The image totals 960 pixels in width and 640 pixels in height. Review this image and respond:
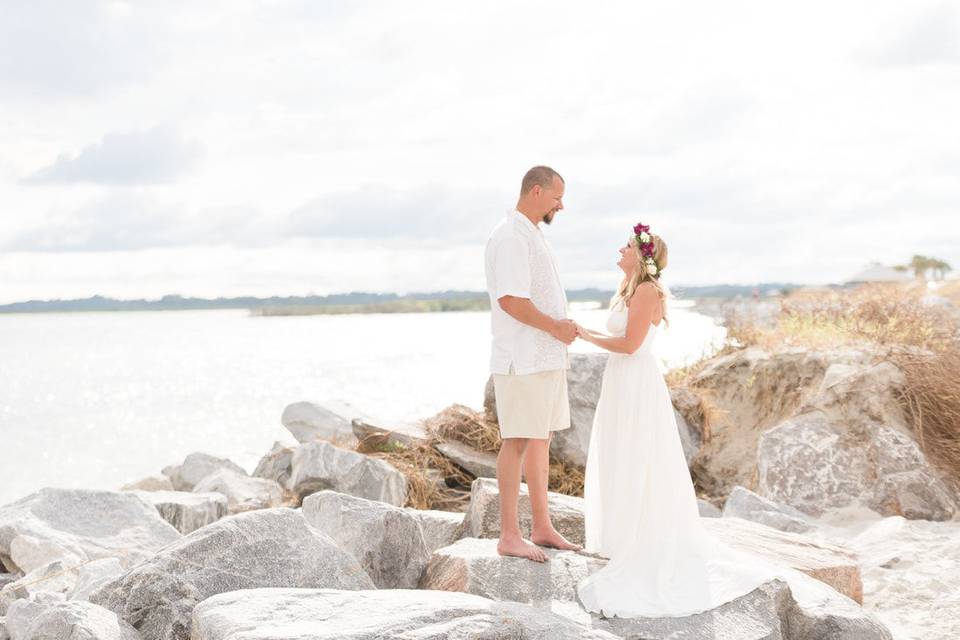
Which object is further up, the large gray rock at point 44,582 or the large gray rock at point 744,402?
the large gray rock at point 744,402

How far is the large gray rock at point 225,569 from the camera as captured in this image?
5488 mm

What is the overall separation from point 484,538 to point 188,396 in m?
43.9

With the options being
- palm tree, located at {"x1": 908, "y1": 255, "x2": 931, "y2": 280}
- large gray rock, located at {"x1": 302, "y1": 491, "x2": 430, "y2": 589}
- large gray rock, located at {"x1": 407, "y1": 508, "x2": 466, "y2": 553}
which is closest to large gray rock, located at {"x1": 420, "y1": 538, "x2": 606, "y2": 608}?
large gray rock, located at {"x1": 302, "y1": 491, "x2": 430, "y2": 589}

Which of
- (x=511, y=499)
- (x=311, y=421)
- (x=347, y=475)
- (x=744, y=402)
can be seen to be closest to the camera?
(x=511, y=499)

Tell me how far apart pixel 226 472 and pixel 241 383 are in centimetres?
4371

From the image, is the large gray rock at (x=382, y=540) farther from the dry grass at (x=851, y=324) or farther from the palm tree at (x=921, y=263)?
the palm tree at (x=921, y=263)

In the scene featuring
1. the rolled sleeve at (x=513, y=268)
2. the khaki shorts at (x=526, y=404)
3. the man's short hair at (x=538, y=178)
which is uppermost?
the man's short hair at (x=538, y=178)

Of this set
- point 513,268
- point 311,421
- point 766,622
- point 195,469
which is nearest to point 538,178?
point 513,268

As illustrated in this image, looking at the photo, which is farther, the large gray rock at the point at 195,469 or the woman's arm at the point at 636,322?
the large gray rock at the point at 195,469

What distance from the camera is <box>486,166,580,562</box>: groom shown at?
6.21m

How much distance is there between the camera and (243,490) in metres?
12.3

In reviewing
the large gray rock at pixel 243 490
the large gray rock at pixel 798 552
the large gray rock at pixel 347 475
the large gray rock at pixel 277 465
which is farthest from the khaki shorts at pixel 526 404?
the large gray rock at pixel 277 465

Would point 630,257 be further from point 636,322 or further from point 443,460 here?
point 443,460

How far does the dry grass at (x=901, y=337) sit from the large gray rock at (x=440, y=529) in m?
5.75
